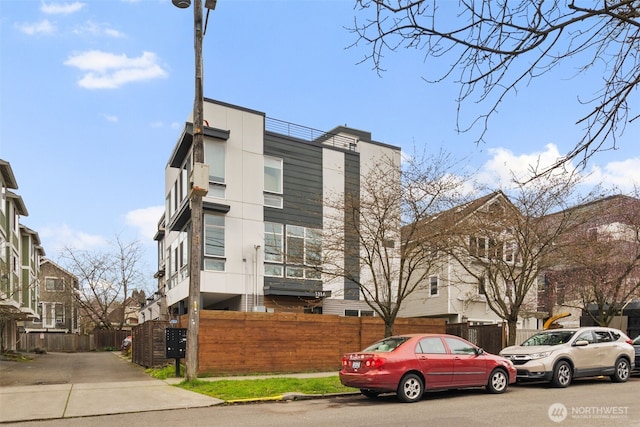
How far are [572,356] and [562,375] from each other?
61 cm

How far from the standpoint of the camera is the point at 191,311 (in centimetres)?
1423

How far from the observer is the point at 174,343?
16.0 meters

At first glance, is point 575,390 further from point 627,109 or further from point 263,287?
point 263,287

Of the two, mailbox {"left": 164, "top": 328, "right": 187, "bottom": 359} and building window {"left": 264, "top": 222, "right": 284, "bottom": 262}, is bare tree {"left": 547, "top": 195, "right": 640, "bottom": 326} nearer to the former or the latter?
building window {"left": 264, "top": 222, "right": 284, "bottom": 262}

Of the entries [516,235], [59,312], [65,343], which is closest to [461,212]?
[516,235]

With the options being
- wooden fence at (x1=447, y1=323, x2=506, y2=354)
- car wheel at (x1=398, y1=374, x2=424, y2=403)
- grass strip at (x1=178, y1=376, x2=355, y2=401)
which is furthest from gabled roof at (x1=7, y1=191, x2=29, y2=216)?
car wheel at (x1=398, y1=374, x2=424, y2=403)

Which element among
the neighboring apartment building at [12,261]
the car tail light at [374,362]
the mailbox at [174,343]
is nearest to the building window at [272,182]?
the mailbox at [174,343]

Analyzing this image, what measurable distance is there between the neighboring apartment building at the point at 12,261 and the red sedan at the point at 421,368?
15791 mm

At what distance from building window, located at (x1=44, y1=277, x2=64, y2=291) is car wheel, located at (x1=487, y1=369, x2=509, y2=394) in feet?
155

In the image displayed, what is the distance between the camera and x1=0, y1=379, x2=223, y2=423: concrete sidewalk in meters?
11.1

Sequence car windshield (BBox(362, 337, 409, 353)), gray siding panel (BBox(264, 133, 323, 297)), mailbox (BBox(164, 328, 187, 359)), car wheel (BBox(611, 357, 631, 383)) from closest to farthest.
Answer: car windshield (BBox(362, 337, 409, 353)) < car wheel (BBox(611, 357, 631, 383)) < mailbox (BBox(164, 328, 187, 359)) < gray siding panel (BBox(264, 133, 323, 297))

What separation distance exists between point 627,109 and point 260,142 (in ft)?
69.9

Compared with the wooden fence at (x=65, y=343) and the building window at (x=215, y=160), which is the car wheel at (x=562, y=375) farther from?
the wooden fence at (x=65, y=343)

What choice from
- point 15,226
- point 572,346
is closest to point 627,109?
point 572,346
